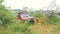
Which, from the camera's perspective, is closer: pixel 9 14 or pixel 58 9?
pixel 9 14

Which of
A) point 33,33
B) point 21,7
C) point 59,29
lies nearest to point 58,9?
point 21,7

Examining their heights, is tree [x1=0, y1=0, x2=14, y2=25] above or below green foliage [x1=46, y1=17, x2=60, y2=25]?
above

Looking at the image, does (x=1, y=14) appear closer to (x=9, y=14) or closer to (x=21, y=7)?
(x=9, y=14)

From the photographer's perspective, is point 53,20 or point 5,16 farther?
point 53,20

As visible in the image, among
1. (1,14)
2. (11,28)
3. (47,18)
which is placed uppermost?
(1,14)

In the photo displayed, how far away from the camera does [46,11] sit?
18.9 m

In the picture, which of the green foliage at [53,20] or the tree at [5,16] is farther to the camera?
the green foliage at [53,20]

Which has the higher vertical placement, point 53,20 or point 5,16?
point 5,16

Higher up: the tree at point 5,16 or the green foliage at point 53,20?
the tree at point 5,16

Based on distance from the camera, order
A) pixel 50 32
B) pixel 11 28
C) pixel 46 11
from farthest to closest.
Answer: pixel 46 11 < pixel 50 32 < pixel 11 28

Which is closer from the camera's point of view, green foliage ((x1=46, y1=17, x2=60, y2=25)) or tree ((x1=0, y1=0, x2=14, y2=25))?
tree ((x1=0, y1=0, x2=14, y2=25))

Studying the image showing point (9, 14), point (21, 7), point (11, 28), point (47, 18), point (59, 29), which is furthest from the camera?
point (21, 7)

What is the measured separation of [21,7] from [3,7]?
12291mm

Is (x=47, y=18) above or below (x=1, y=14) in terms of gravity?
below
